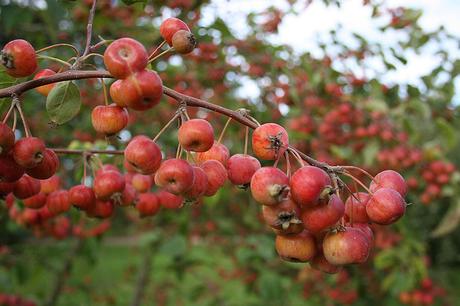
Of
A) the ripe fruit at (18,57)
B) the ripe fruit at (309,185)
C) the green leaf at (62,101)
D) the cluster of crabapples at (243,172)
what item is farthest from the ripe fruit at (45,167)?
the ripe fruit at (309,185)

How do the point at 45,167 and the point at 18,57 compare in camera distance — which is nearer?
the point at 18,57

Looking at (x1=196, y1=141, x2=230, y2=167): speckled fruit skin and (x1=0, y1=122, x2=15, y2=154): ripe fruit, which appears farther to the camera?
(x1=196, y1=141, x2=230, y2=167): speckled fruit skin

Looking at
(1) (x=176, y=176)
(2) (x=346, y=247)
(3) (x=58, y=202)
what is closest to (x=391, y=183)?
(2) (x=346, y=247)

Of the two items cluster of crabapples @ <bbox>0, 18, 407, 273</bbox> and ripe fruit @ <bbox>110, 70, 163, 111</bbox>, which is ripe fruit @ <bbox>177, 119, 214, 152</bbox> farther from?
ripe fruit @ <bbox>110, 70, 163, 111</bbox>

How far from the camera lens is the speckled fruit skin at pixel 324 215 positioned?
117cm

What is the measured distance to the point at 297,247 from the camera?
125cm

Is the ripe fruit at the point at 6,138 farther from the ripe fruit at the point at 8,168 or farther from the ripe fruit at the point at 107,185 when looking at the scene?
the ripe fruit at the point at 107,185

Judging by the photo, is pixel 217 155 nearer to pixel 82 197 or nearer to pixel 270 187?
pixel 270 187

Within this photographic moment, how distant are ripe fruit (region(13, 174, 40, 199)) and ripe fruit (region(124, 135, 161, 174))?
0.48 m

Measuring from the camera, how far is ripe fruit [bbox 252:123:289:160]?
1236 millimetres

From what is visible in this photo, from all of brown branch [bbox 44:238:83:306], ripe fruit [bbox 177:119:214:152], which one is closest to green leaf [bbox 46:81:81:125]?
ripe fruit [bbox 177:119:214:152]

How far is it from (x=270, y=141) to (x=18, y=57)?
0.69m

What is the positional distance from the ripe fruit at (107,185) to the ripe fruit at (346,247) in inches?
30.3

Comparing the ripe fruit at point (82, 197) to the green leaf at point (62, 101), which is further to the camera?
the ripe fruit at point (82, 197)
